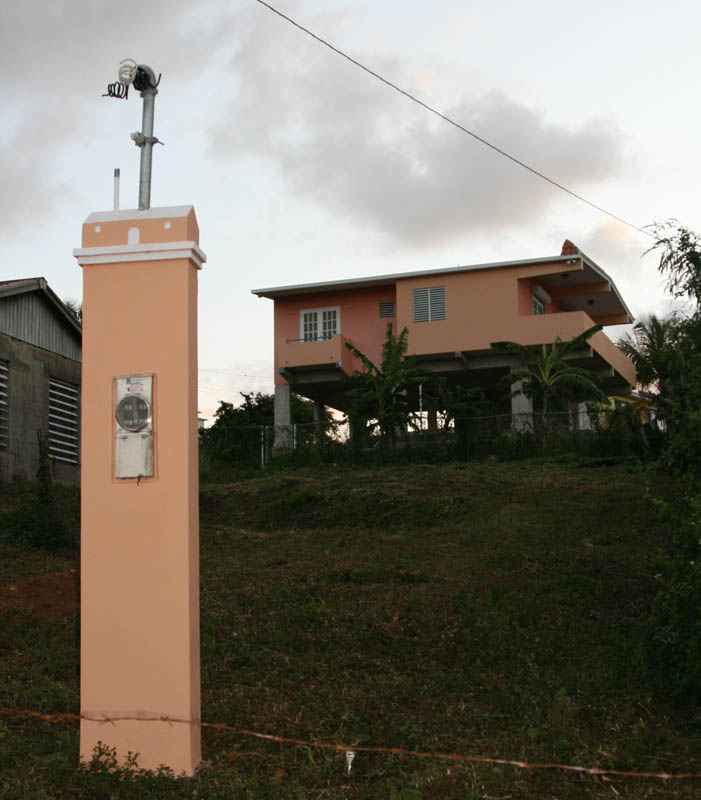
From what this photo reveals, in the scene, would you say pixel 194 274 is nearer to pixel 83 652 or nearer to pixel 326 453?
pixel 83 652

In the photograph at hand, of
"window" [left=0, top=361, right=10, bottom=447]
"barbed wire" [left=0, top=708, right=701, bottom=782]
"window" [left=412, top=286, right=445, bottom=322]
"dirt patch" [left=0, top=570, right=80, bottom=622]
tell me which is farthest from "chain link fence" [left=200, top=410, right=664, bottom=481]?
"barbed wire" [left=0, top=708, right=701, bottom=782]

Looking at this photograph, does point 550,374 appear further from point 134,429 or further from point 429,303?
point 134,429

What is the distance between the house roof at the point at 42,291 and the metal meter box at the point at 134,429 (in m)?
13.3

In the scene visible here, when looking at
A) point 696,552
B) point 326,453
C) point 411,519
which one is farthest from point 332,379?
point 696,552

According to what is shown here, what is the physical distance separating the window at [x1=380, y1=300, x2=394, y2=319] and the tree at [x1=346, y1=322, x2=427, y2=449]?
172 inches

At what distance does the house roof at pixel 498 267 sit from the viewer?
26.6 metres

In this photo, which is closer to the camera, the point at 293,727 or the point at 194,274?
the point at 194,274

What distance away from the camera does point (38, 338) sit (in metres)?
20.2

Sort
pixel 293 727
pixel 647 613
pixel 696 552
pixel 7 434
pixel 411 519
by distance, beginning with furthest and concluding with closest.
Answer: pixel 7 434 < pixel 411 519 < pixel 647 613 < pixel 696 552 < pixel 293 727

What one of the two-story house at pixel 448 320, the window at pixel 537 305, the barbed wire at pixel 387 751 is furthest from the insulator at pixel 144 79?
the window at pixel 537 305

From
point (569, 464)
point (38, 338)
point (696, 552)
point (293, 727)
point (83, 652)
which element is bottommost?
point (293, 727)

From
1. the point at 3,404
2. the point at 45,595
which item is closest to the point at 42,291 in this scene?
the point at 3,404

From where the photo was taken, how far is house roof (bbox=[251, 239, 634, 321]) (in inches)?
1047

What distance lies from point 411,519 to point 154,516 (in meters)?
10.5
